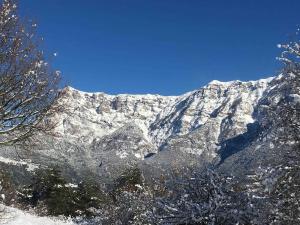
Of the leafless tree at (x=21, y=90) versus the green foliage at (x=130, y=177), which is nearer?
the leafless tree at (x=21, y=90)

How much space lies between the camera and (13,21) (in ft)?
61.2

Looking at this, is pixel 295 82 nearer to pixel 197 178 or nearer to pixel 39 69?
pixel 197 178

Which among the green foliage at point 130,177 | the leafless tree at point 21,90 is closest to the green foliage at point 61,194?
the green foliage at point 130,177

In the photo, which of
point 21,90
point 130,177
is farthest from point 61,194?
point 21,90

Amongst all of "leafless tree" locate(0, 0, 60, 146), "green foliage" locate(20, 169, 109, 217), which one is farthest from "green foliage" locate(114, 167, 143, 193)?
"leafless tree" locate(0, 0, 60, 146)

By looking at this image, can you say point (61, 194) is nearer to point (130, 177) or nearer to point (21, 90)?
point (130, 177)

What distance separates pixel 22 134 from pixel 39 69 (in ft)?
8.55

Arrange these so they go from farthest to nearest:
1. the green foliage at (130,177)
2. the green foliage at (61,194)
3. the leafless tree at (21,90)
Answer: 1. the green foliage at (61,194)
2. the green foliage at (130,177)
3. the leafless tree at (21,90)

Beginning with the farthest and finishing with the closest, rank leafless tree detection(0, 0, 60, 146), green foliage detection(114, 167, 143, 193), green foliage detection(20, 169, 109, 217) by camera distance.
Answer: green foliage detection(20, 169, 109, 217), green foliage detection(114, 167, 143, 193), leafless tree detection(0, 0, 60, 146)

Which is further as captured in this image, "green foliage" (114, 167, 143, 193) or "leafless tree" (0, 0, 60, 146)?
"green foliage" (114, 167, 143, 193)

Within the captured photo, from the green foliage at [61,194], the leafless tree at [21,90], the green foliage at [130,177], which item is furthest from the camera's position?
the green foliage at [61,194]

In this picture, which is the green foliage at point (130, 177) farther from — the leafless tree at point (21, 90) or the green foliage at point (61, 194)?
the leafless tree at point (21, 90)

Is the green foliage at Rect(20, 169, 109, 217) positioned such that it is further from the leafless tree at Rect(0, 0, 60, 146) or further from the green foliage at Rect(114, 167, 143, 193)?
the leafless tree at Rect(0, 0, 60, 146)

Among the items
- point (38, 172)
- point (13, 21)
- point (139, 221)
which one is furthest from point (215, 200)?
point (38, 172)
